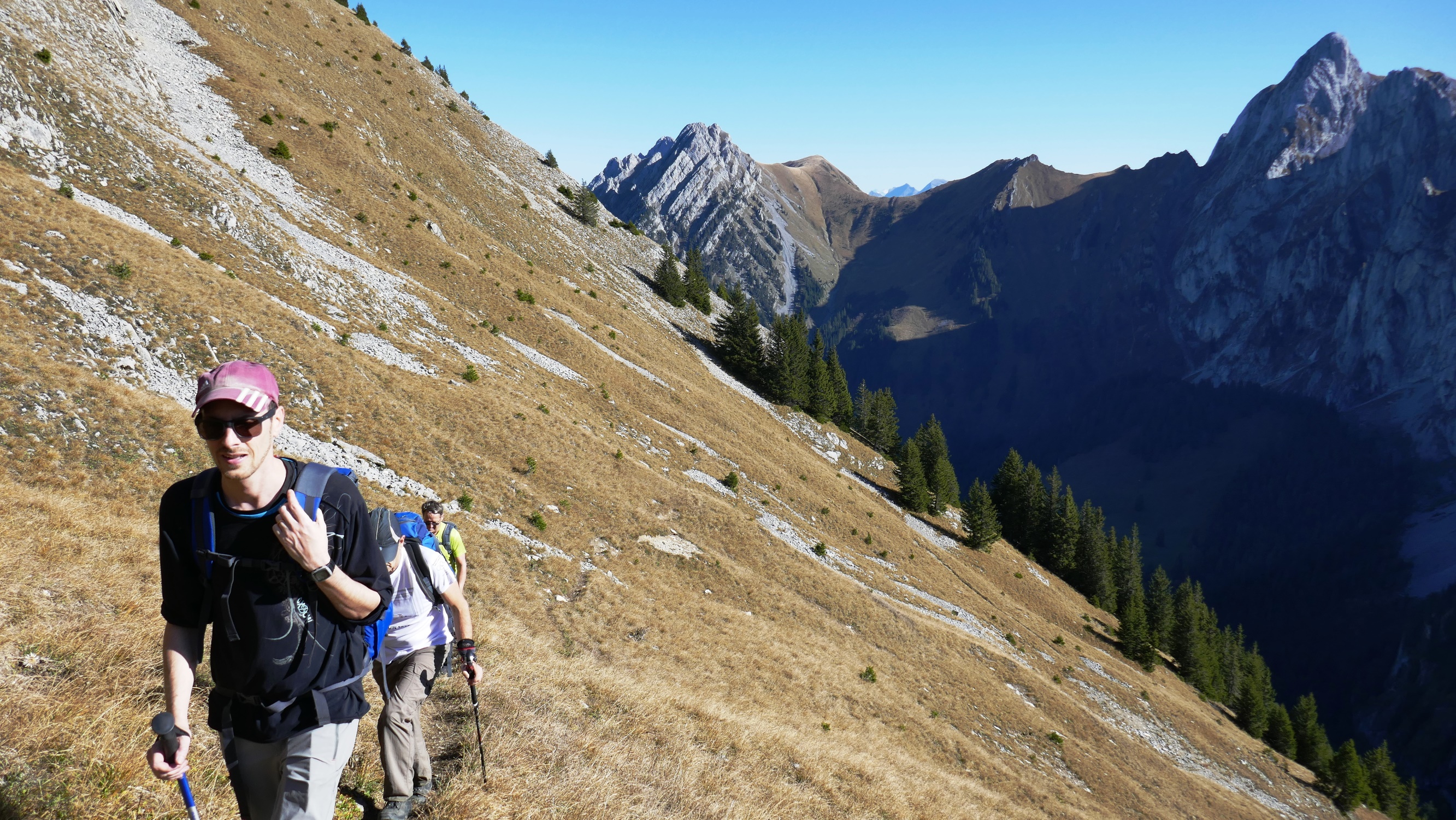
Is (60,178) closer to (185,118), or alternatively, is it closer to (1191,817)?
(185,118)

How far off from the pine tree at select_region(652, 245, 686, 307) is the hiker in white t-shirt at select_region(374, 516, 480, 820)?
72.5m

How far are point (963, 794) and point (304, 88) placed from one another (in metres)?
63.3

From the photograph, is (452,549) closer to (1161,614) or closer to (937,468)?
(937,468)

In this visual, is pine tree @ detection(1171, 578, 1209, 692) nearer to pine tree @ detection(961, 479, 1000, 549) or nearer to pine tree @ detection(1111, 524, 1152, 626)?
pine tree @ detection(1111, 524, 1152, 626)

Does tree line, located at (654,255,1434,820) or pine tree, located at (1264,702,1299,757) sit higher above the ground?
tree line, located at (654,255,1434,820)

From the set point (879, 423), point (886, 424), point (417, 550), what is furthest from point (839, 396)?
point (417, 550)

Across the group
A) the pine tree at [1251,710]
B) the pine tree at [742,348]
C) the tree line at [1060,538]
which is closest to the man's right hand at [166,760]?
the tree line at [1060,538]

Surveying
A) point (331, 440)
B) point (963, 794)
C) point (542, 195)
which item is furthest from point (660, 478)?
point (542, 195)

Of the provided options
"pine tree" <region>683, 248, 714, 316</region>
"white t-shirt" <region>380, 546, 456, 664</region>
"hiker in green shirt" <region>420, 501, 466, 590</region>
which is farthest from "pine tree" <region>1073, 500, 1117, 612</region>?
"white t-shirt" <region>380, 546, 456, 664</region>

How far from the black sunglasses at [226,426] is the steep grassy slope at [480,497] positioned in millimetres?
4054

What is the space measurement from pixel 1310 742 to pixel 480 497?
3957 inches

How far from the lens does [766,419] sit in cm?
6462

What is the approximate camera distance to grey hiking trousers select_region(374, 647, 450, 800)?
6.48m

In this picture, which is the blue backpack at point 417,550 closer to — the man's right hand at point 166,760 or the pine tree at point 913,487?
the man's right hand at point 166,760
